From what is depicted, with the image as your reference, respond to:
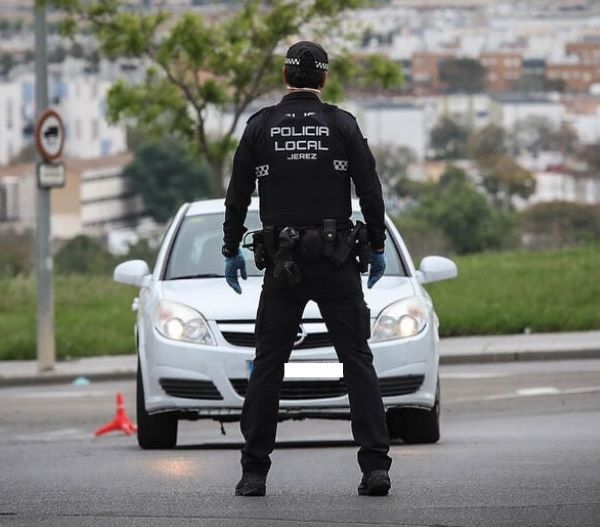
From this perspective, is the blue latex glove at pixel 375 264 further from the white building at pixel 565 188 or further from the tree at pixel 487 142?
the tree at pixel 487 142

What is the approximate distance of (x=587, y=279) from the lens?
23625 millimetres

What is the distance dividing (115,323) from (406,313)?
12.1m

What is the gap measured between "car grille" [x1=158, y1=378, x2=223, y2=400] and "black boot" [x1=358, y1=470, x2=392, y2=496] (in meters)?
3.12

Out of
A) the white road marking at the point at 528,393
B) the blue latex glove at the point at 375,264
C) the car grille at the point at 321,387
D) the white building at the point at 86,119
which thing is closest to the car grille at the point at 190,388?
the car grille at the point at 321,387

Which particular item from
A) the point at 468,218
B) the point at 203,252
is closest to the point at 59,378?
the point at 203,252

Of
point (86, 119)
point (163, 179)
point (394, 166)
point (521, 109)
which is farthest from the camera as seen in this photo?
point (86, 119)

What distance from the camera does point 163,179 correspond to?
98.1m

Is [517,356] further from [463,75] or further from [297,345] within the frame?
[463,75]

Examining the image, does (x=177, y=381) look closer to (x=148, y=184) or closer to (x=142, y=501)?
(x=142, y=501)

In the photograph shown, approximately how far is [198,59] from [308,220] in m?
18.9

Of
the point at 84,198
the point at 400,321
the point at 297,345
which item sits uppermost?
the point at 400,321

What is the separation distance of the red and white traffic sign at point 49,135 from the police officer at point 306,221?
41.8 ft

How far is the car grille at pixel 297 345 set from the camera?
1007cm

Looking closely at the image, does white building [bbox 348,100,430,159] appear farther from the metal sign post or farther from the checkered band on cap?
the checkered band on cap
